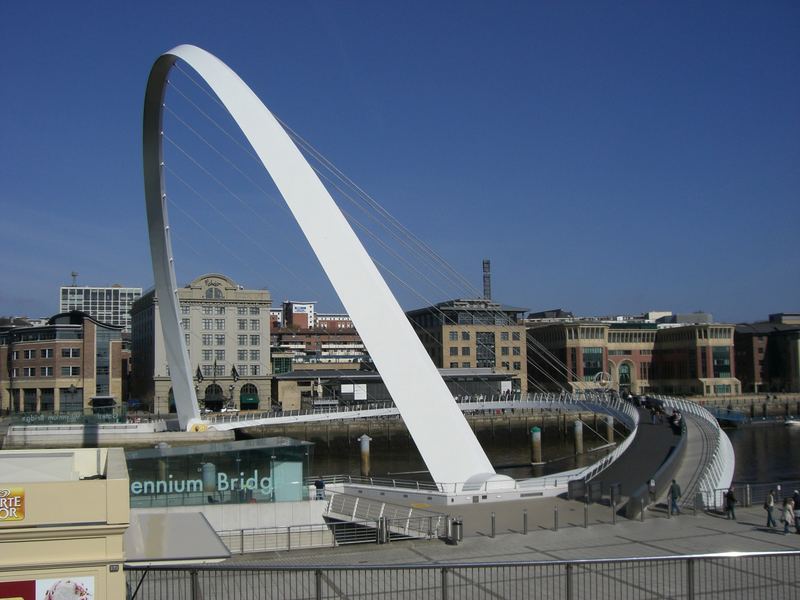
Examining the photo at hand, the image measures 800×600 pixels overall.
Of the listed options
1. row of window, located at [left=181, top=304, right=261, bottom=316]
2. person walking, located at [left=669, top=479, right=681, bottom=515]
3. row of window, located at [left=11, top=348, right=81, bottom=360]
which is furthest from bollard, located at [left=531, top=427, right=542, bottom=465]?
row of window, located at [left=11, top=348, right=81, bottom=360]

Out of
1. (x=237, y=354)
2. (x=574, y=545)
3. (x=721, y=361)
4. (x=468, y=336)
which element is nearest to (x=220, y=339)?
(x=237, y=354)

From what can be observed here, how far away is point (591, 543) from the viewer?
16188 mm

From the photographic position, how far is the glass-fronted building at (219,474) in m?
19.8

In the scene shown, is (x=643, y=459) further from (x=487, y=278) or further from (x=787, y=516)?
(x=487, y=278)

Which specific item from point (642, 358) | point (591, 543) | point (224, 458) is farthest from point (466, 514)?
point (642, 358)

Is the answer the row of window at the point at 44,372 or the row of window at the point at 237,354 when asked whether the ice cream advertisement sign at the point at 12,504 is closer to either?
Answer: the row of window at the point at 237,354

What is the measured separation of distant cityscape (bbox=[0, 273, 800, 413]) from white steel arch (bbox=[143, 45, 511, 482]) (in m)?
28.8

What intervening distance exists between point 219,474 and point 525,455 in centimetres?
3746

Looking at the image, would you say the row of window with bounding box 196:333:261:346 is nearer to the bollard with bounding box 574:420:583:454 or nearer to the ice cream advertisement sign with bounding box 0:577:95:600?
the bollard with bounding box 574:420:583:454

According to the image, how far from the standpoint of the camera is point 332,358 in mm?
108562

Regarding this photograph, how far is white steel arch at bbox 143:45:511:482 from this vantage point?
70.3ft

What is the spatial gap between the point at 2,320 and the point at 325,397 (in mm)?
48212

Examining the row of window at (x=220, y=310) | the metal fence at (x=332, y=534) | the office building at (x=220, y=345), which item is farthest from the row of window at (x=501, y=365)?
the metal fence at (x=332, y=534)

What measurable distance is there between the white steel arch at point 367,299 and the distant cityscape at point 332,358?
28814mm
